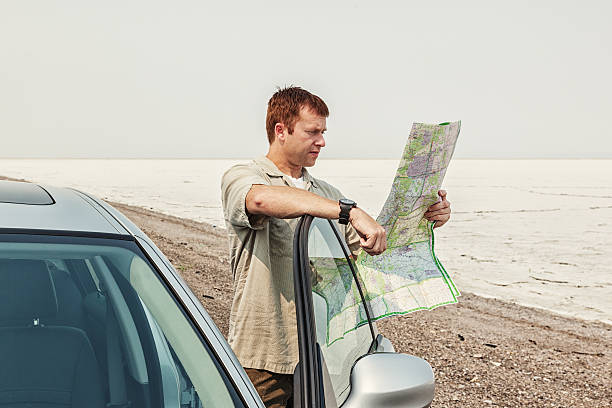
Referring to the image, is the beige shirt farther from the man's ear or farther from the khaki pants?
the man's ear

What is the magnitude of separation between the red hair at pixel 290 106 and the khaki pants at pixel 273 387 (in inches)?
38.2

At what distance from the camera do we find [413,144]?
2.13 meters

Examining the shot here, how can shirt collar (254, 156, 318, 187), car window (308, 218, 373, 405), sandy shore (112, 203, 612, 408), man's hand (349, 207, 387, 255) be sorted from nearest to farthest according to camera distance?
1. car window (308, 218, 373, 405)
2. man's hand (349, 207, 387, 255)
3. shirt collar (254, 156, 318, 187)
4. sandy shore (112, 203, 612, 408)

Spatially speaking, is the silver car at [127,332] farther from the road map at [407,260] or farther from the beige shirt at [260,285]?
the beige shirt at [260,285]

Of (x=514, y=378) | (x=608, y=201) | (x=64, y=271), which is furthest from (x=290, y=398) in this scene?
(x=608, y=201)

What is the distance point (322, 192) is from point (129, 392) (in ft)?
4.28

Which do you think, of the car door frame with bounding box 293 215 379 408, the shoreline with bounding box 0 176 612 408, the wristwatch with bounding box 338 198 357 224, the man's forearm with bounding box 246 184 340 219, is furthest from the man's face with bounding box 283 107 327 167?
the shoreline with bounding box 0 176 612 408

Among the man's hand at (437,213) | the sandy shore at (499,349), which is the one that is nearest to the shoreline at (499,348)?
the sandy shore at (499,349)

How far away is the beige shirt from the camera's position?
2285 millimetres

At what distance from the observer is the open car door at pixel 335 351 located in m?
1.71

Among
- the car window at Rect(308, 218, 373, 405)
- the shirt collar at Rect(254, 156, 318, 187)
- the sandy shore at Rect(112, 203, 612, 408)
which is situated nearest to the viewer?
the car window at Rect(308, 218, 373, 405)

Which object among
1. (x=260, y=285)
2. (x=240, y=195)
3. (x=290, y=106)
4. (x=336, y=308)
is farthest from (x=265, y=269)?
(x=290, y=106)

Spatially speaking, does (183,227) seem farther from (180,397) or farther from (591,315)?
(180,397)

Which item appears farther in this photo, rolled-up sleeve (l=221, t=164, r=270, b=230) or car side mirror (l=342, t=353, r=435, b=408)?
rolled-up sleeve (l=221, t=164, r=270, b=230)
